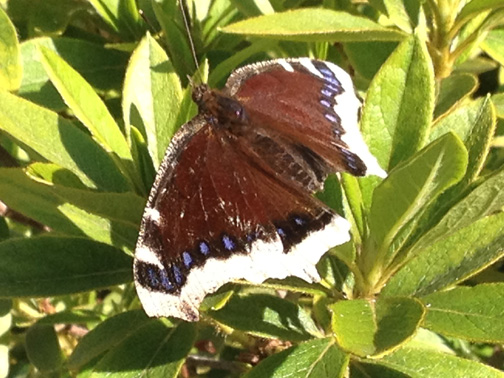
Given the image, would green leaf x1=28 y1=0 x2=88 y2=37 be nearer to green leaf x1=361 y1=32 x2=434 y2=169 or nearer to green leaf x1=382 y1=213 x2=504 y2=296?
green leaf x1=361 y1=32 x2=434 y2=169

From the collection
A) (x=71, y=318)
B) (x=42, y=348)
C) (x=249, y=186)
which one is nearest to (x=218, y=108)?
(x=249, y=186)

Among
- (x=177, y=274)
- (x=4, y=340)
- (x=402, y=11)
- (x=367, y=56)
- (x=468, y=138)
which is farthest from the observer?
(x=4, y=340)

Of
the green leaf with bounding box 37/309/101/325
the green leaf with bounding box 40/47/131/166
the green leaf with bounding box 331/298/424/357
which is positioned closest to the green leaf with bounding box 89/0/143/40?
the green leaf with bounding box 40/47/131/166

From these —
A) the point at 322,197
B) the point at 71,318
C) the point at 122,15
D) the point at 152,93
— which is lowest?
the point at 71,318

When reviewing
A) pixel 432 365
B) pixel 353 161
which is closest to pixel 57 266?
pixel 353 161

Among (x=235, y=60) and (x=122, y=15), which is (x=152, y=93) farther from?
(x=122, y=15)

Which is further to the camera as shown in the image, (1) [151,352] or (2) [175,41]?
(2) [175,41]

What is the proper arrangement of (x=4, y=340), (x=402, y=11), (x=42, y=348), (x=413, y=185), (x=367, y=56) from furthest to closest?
(x=4, y=340) → (x=42, y=348) → (x=367, y=56) → (x=402, y=11) → (x=413, y=185)

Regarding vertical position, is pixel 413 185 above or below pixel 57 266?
above
